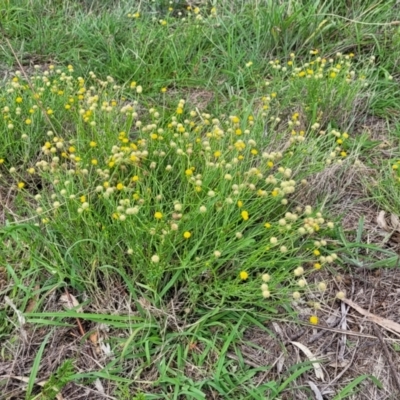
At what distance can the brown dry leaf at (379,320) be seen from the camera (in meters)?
1.92

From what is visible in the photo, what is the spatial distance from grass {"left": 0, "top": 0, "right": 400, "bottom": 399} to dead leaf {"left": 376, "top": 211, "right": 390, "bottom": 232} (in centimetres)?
5

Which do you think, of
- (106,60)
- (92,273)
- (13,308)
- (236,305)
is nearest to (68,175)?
(92,273)

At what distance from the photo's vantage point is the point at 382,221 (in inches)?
89.9

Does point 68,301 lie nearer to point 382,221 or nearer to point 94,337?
point 94,337

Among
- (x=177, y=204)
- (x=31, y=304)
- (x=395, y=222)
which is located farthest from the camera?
(x=395, y=222)

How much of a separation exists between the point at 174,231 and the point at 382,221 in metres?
1.02

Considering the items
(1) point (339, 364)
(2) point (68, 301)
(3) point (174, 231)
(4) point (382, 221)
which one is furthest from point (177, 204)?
(4) point (382, 221)

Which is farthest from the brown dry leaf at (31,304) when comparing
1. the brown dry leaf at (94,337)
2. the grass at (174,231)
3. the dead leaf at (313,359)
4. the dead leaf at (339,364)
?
the dead leaf at (339,364)

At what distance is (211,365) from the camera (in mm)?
1755

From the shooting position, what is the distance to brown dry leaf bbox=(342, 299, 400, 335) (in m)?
1.92

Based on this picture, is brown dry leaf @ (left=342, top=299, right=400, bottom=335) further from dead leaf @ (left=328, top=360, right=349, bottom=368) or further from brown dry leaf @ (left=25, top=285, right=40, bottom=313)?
brown dry leaf @ (left=25, top=285, right=40, bottom=313)

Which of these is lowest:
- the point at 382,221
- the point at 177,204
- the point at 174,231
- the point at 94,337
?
the point at 94,337

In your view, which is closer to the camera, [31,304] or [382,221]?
[31,304]

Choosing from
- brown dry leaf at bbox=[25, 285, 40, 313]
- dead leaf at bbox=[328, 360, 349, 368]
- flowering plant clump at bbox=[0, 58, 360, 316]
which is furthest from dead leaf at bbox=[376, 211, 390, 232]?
brown dry leaf at bbox=[25, 285, 40, 313]
